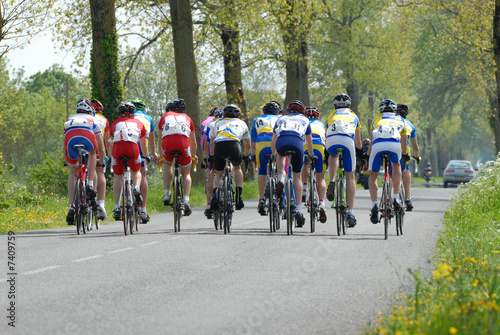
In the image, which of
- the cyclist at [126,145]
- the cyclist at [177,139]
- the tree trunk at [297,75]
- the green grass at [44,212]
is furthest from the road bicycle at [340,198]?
the tree trunk at [297,75]

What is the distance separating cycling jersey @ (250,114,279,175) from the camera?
1321cm

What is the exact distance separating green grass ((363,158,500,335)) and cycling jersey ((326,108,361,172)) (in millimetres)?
1945

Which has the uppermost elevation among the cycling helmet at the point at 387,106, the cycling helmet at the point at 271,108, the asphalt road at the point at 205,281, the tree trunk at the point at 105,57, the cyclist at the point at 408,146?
the tree trunk at the point at 105,57

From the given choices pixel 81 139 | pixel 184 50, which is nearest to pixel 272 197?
pixel 81 139

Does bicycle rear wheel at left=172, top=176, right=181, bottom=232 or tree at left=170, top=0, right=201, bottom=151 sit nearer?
bicycle rear wheel at left=172, top=176, right=181, bottom=232

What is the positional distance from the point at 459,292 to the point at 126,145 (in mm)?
7632

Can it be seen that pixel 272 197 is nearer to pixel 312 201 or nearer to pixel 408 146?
pixel 312 201

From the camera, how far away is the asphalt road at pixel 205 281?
5.62m

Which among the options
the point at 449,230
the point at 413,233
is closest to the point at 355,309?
the point at 449,230

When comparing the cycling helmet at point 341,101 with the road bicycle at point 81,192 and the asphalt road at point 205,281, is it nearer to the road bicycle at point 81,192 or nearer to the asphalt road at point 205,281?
the asphalt road at point 205,281

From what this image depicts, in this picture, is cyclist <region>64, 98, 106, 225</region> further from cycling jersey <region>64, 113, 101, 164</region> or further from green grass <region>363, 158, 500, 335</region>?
green grass <region>363, 158, 500, 335</region>

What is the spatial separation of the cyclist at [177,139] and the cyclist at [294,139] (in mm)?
1590

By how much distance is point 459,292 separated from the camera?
565 centimetres

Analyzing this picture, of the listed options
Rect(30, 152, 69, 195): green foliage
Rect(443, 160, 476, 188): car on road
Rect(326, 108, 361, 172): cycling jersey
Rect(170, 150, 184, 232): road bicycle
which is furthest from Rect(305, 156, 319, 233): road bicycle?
Rect(443, 160, 476, 188): car on road
